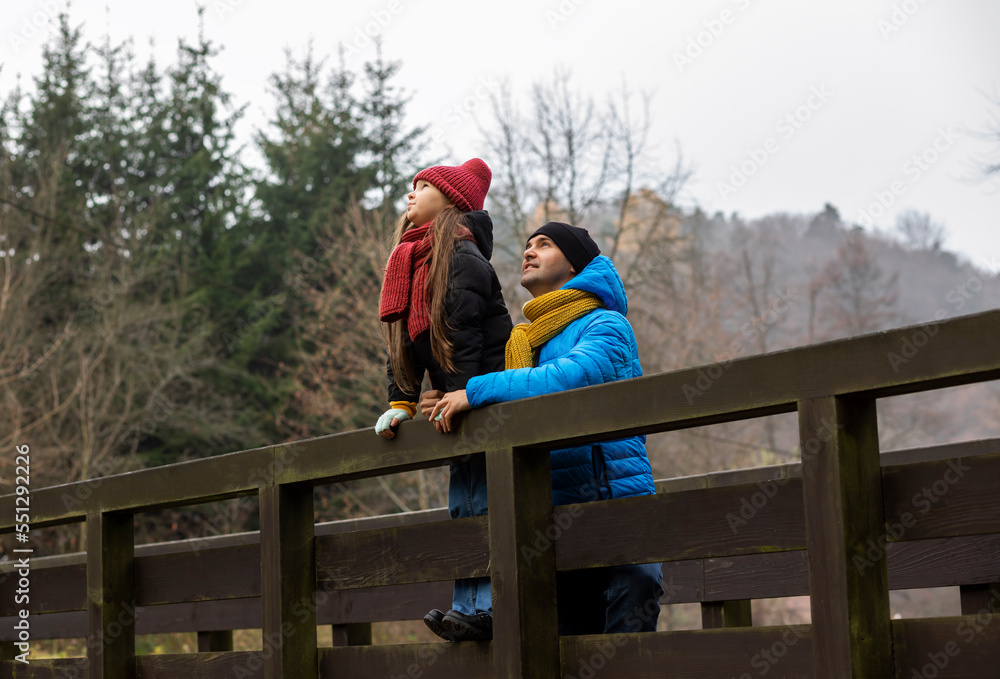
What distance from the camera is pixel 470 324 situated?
296cm

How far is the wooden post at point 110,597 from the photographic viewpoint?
353 cm

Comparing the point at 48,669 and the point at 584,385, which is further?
the point at 48,669

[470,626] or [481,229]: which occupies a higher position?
[481,229]

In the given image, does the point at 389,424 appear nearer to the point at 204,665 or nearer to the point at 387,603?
the point at 204,665

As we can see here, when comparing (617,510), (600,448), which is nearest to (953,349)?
(617,510)

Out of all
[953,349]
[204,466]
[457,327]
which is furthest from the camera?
[204,466]

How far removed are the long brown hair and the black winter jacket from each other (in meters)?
0.02

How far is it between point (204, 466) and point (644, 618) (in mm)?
1454

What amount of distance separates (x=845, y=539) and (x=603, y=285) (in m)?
1.27

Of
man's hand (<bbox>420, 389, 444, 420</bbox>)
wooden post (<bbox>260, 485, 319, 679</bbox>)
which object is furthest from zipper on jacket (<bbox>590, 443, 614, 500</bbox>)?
wooden post (<bbox>260, 485, 319, 679</bbox>)

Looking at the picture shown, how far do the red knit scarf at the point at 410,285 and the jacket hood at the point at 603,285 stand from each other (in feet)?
1.30

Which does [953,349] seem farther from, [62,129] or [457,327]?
[62,129]

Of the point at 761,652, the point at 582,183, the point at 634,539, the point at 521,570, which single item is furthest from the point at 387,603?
the point at 582,183

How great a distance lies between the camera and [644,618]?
2.76 meters
